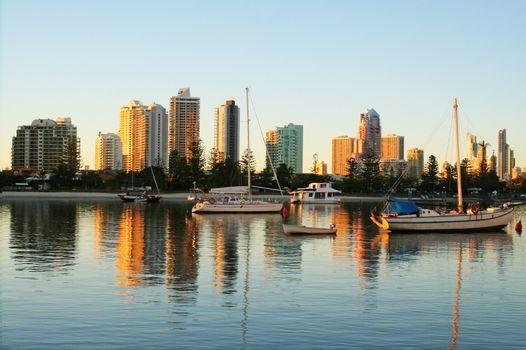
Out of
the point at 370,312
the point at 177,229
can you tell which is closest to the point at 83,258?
the point at 370,312

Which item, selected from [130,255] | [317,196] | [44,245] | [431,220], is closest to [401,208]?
[431,220]

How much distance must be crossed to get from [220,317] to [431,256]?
80.6 ft

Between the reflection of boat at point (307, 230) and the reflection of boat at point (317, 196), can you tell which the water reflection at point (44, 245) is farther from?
the reflection of boat at point (317, 196)

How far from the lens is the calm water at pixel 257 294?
2175cm

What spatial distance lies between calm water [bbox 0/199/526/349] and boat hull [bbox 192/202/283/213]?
44310 millimetres

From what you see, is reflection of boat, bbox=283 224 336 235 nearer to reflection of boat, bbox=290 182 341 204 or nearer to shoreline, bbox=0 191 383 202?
reflection of boat, bbox=290 182 341 204

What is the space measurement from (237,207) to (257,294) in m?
70.8

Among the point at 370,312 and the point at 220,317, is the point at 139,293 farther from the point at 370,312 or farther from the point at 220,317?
the point at 370,312

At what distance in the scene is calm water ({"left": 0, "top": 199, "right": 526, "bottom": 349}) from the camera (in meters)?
21.8

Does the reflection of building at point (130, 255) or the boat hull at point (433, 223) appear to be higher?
the boat hull at point (433, 223)

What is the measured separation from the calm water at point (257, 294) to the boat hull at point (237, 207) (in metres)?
44.3

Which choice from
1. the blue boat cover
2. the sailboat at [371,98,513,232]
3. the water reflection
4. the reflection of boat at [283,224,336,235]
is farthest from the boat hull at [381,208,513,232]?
the water reflection

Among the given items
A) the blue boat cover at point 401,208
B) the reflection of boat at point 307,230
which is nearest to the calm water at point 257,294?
the reflection of boat at point 307,230

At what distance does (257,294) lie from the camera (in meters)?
29.0
